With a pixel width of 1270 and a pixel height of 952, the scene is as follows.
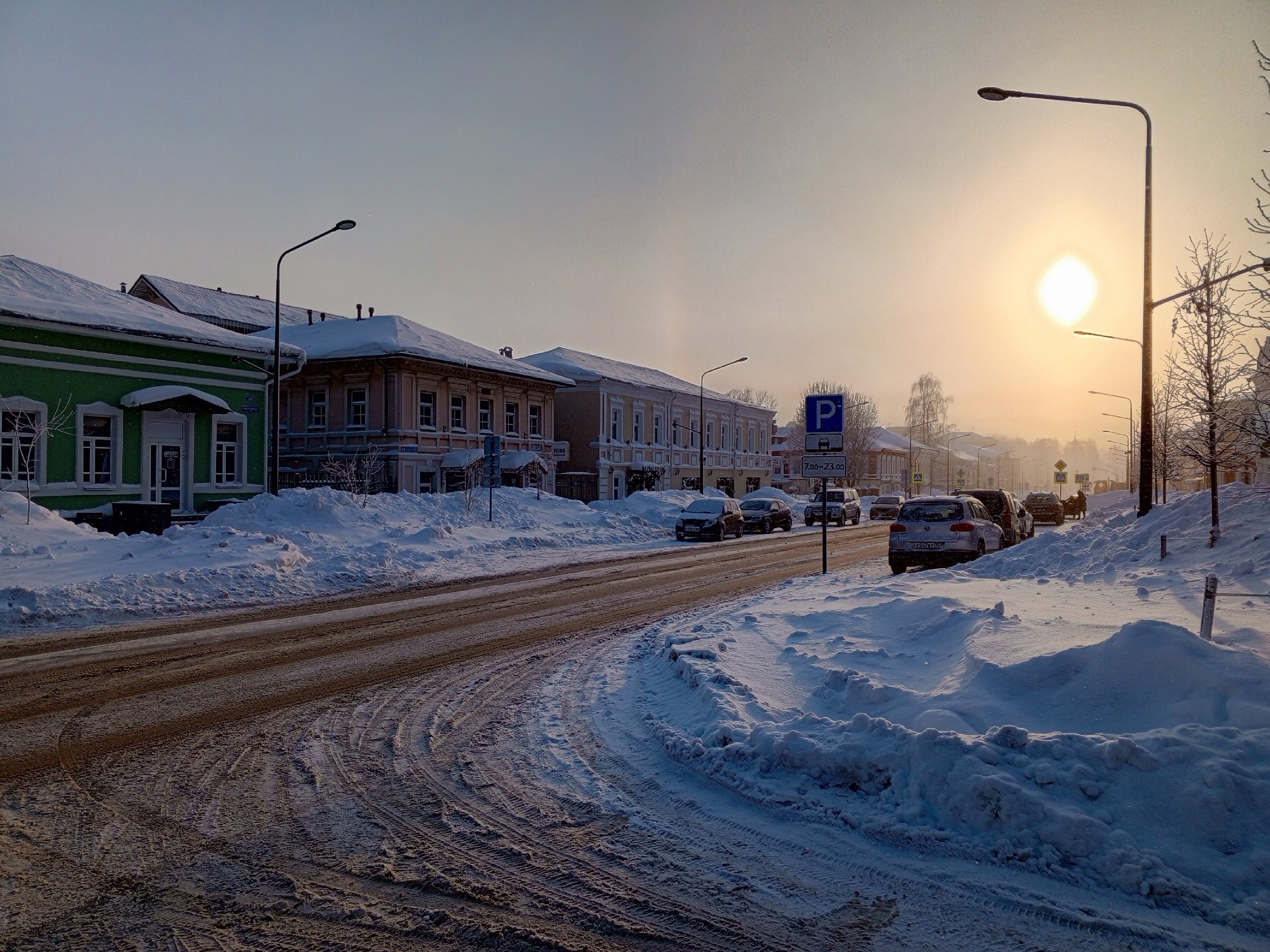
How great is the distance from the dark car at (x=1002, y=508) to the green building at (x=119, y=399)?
23.2 m

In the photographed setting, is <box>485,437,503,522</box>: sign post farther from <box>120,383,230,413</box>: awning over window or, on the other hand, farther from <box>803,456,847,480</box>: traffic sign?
<box>803,456,847,480</box>: traffic sign

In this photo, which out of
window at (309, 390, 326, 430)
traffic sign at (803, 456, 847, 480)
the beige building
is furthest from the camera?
the beige building

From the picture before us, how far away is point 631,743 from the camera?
261 inches

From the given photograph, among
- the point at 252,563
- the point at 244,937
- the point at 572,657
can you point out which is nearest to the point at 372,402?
the point at 252,563

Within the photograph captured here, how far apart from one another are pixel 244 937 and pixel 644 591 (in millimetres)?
12796

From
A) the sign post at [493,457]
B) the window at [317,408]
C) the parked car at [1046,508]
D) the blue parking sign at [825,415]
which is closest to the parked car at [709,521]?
the sign post at [493,457]

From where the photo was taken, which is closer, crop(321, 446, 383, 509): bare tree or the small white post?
the small white post

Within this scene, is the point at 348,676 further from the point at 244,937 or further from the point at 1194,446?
the point at 1194,446

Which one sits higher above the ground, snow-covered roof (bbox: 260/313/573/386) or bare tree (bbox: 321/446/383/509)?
snow-covered roof (bbox: 260/313/573/386)

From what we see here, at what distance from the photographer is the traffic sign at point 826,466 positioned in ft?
50.5

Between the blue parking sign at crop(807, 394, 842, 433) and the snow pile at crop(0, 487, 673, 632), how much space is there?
8.44 metres

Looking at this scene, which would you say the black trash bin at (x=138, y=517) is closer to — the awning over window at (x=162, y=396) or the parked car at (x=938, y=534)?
the awning over window at (x=162, y=396)

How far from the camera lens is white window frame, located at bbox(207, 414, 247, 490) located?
29125mm

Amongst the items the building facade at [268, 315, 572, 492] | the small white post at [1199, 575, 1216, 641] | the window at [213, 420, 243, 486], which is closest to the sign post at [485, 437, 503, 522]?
the building facade at [268, 315, 572, 492]
